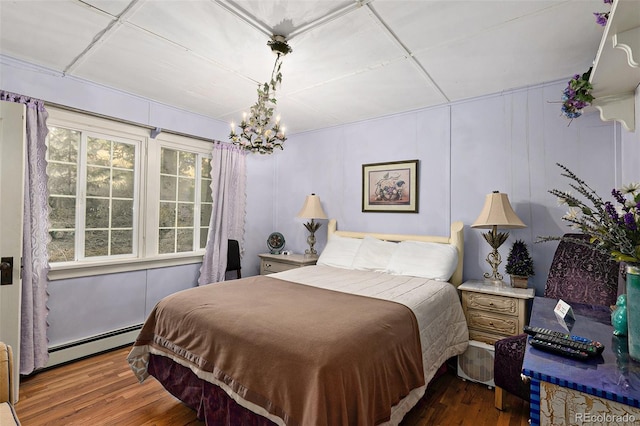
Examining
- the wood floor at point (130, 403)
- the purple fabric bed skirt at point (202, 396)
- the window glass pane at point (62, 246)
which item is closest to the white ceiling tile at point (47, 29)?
the window glass pane at point (62, 246)

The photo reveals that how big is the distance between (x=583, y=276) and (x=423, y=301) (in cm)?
113

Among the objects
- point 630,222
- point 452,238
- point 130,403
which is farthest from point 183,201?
point 630,222

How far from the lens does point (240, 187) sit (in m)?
4.15

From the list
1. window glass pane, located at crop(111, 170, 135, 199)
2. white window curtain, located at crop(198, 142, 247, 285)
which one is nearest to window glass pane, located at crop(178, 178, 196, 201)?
white window curtain, located at crop(198, 142, 247, 285)

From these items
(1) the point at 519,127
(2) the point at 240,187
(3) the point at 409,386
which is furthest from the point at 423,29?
(2) the point at 240,187

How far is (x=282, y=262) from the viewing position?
3986 millimetres

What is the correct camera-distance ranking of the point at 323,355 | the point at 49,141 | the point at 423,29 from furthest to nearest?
the point at 49,141, the point at 423,29, the point at 323,355

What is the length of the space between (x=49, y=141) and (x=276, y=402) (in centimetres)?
309

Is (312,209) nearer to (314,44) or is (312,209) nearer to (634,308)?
(314,44)

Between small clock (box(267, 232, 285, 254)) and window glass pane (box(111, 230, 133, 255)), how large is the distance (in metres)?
1.77

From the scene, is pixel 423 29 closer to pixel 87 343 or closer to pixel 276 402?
pixel 276 402

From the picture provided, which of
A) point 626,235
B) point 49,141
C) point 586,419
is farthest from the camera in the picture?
point 49,141

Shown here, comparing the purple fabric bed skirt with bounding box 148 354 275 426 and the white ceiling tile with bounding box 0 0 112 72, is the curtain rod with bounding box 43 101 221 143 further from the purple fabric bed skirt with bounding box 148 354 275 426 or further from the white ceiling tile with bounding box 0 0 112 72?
the purple fabric bed skirt with bounding box 148 354 275 426

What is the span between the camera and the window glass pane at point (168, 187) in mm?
3557
